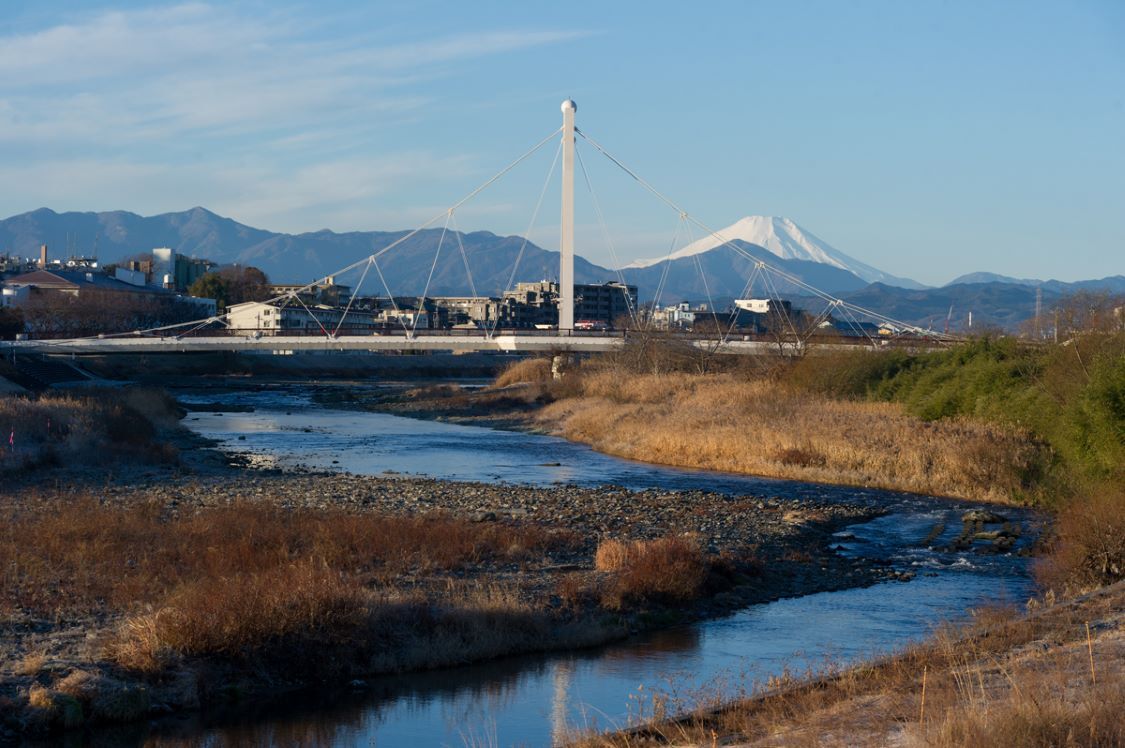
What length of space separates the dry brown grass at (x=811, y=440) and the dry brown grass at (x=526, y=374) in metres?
21.0

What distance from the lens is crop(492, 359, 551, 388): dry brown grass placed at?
6462cm

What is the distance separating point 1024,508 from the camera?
74.2 ft

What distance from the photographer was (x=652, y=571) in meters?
14.3

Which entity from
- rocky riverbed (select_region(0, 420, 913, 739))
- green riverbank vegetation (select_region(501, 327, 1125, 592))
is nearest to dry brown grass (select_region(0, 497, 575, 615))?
rocky riverbed (select_region(0, 420, 913, 739))

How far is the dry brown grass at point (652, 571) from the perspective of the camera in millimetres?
13898

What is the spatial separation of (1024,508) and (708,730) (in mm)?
16416

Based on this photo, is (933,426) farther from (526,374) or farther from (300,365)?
(300,365)

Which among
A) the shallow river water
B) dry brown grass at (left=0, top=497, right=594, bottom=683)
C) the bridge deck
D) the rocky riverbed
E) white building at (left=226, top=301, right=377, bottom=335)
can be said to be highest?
white building at (left=226, top=301, right=377, bottom=335)

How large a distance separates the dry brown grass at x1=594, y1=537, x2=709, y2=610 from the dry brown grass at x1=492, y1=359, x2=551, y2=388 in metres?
48.0

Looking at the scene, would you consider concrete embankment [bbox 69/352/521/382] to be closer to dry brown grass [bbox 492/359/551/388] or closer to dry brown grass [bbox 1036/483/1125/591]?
dry brown grass [bbox 492/359/551/388]

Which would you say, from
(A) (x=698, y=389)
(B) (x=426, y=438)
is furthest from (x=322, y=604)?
(A) (x=698, y=389)

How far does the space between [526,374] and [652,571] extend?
169 feet

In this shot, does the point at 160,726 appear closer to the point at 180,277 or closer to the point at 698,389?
the point at 698,389

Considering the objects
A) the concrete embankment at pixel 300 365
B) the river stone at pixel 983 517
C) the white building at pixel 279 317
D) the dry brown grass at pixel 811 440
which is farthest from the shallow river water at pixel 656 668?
the white building at pixel 279 317
